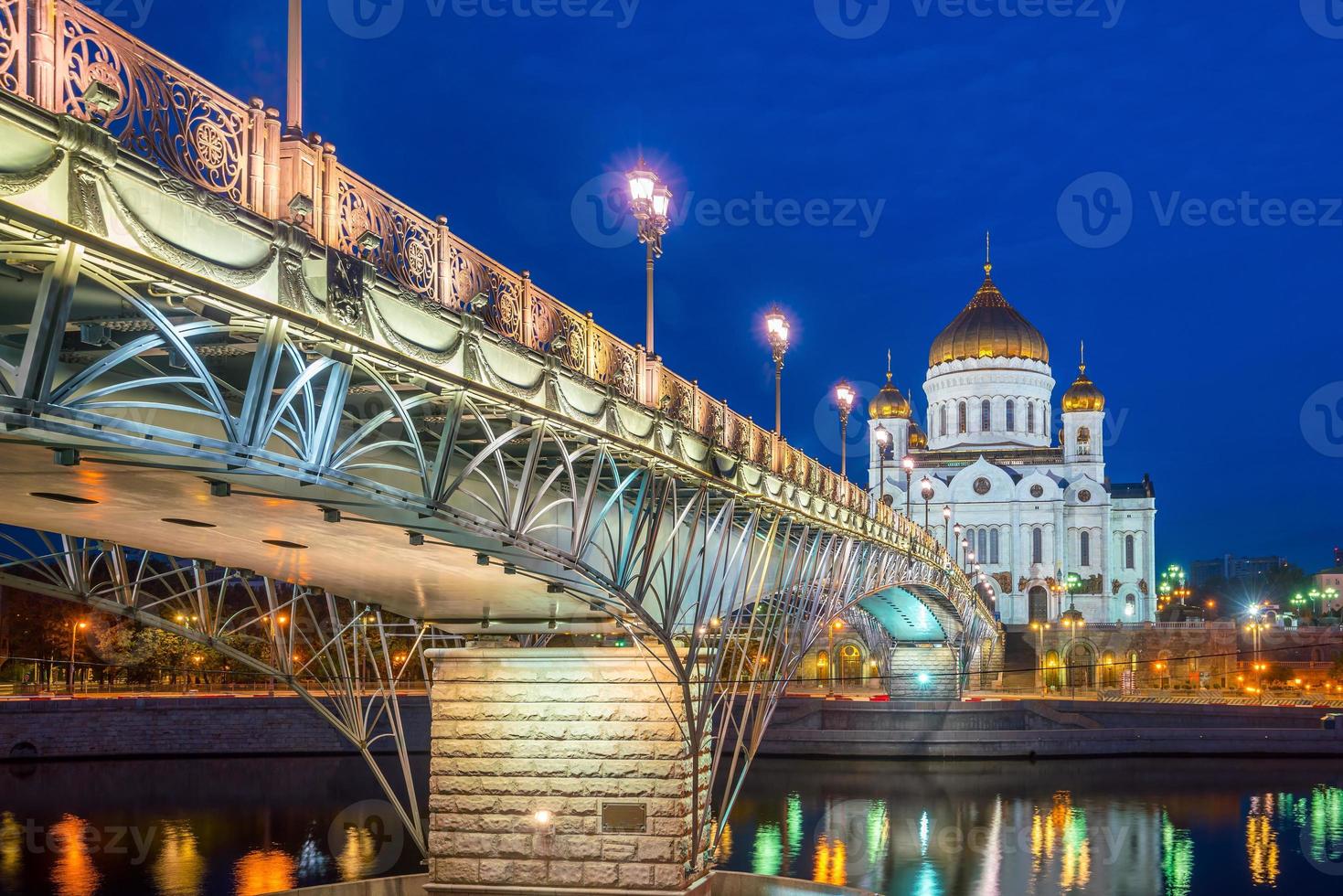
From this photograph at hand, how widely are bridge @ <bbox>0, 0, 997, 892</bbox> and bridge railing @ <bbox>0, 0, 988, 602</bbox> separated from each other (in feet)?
0.09

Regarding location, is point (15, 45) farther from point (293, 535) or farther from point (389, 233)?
point (293, 535)

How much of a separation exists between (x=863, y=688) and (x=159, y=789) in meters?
47.5

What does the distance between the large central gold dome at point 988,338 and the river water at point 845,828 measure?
228 feet

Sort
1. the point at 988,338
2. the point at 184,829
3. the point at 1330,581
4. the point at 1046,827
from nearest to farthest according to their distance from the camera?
1. the point at 184,829
2. the point at 1046,827
3. the point at 988,338
4. the point at 1330,581

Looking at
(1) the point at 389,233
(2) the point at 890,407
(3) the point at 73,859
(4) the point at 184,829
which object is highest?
(2) the point at 890,407

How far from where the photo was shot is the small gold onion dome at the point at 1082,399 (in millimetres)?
121812

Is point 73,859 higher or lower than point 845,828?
higher

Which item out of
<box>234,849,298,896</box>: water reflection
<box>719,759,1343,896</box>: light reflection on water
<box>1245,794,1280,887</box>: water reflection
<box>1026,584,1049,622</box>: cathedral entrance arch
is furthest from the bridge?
<box>1026,584,1049,622</box>: cathedral entrance arch

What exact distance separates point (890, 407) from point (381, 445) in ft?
375

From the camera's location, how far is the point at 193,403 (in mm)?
12297

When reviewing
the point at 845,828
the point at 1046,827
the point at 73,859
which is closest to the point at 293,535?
the point at 73,859

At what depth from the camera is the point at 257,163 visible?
10.3m

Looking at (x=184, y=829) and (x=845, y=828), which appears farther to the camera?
(x=845, y=828)

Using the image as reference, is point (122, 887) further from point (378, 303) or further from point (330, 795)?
point (378, 303)
